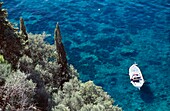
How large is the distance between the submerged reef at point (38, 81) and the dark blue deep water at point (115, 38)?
12.7m

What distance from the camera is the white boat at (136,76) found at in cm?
4519

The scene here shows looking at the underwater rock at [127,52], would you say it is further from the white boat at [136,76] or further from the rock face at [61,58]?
the rock face at [61,58]

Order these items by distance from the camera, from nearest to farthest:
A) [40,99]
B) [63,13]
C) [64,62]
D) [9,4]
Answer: [40,99] < [64,62] < [63,13] < [9,4]

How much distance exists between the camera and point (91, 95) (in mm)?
25656

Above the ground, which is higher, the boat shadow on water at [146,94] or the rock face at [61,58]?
the rock face at [61,58]

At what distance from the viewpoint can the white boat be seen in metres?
45.2

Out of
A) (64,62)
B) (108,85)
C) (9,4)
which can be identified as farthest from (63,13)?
(64,62)

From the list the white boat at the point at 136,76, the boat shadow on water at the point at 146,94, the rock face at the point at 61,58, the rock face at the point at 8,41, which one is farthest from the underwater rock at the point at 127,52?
the rock face at the point at 8,41

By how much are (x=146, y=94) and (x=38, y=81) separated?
21545 mm

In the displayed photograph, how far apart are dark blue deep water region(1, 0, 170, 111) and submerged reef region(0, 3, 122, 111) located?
12747 millimetres

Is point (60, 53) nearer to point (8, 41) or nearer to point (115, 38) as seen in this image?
point (8, 41)

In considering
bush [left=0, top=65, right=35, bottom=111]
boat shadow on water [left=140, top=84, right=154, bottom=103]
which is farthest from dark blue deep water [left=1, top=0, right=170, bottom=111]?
bush [left=0, top=65, right=35, bottom=111]

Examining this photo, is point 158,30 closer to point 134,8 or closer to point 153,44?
point 153,44

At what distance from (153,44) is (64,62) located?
24.0 metres
